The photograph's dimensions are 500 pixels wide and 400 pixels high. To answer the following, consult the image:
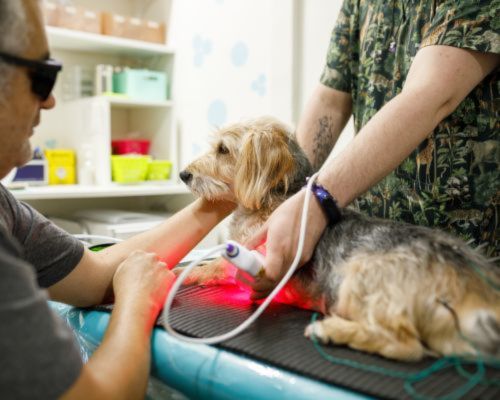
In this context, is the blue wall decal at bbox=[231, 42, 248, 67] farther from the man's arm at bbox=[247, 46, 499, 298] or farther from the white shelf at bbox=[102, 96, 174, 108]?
the man's arm at bbox=[247, 46, 499, 298]

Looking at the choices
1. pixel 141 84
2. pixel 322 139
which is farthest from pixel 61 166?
pixel 322 139

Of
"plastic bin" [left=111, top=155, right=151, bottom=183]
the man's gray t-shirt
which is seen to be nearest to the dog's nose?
the man's gray t-shirt

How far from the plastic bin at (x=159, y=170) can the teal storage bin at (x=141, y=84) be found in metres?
0.45

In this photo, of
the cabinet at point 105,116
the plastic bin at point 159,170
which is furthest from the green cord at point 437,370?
the plastic bin at point 159,170

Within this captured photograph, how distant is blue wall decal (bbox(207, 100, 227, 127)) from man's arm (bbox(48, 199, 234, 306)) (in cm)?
176

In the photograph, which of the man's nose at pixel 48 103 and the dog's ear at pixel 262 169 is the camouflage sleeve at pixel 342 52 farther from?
the man's nose at pixel 48 103

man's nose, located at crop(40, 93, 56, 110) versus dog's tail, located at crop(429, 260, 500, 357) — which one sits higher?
man's nose, located at crop(40, 93, 56, 110)

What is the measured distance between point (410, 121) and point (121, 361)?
76 centimetres

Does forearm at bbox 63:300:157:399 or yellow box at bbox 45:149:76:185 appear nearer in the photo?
forearm at bbox 63:300:157:399

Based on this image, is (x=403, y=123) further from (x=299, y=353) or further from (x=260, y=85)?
(x=260, y=85)

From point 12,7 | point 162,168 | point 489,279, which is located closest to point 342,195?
point 489,279

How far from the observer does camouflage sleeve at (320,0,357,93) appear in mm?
1548

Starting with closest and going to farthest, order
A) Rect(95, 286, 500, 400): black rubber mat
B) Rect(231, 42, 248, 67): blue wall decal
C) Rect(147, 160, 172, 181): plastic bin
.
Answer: Rect(95, 286, 500, 400): black rubber mat < Rect(231, 42, 248, 67): blue wall decal < Rect(147, 160, 172, 181): plastic bin

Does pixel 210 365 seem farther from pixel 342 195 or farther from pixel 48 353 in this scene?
pixel 342 195
